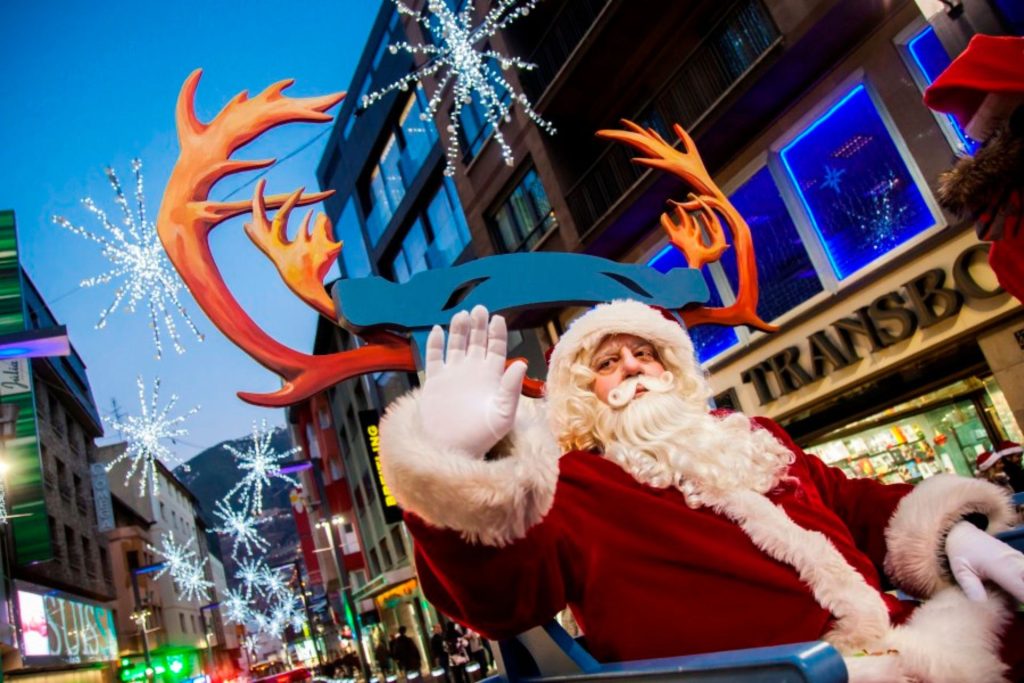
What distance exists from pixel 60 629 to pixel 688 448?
1824cm

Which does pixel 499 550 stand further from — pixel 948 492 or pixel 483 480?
pixel 948 492

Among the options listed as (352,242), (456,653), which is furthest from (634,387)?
(352,242)

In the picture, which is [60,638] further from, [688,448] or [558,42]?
[688,448]

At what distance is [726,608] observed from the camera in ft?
5.78

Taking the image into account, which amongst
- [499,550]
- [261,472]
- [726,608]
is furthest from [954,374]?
[261,472]

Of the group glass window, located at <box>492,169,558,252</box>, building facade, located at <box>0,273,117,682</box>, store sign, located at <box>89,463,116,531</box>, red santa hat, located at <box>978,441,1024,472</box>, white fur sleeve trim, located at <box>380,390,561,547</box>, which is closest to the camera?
white fur sleeve trim, located at <box>380,390,561,547</box>

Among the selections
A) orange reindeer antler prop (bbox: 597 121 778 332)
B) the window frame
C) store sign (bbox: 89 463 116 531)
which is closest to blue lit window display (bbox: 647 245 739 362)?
the window frame

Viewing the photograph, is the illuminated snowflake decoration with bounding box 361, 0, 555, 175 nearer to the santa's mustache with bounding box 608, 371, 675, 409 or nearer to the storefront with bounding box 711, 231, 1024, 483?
the storefront with bounding box 711, 231, 1024, 483

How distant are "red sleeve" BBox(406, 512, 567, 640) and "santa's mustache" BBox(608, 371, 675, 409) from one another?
0.55 meters

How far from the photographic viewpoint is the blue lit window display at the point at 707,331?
34.4 feet

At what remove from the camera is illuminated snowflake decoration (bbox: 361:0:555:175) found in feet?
26.3

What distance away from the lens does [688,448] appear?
204cm

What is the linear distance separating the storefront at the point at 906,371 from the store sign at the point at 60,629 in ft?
46.0

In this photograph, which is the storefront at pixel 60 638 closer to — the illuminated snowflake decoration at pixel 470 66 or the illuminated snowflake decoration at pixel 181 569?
the illuminated snowflake decoration at pixel 470 66
